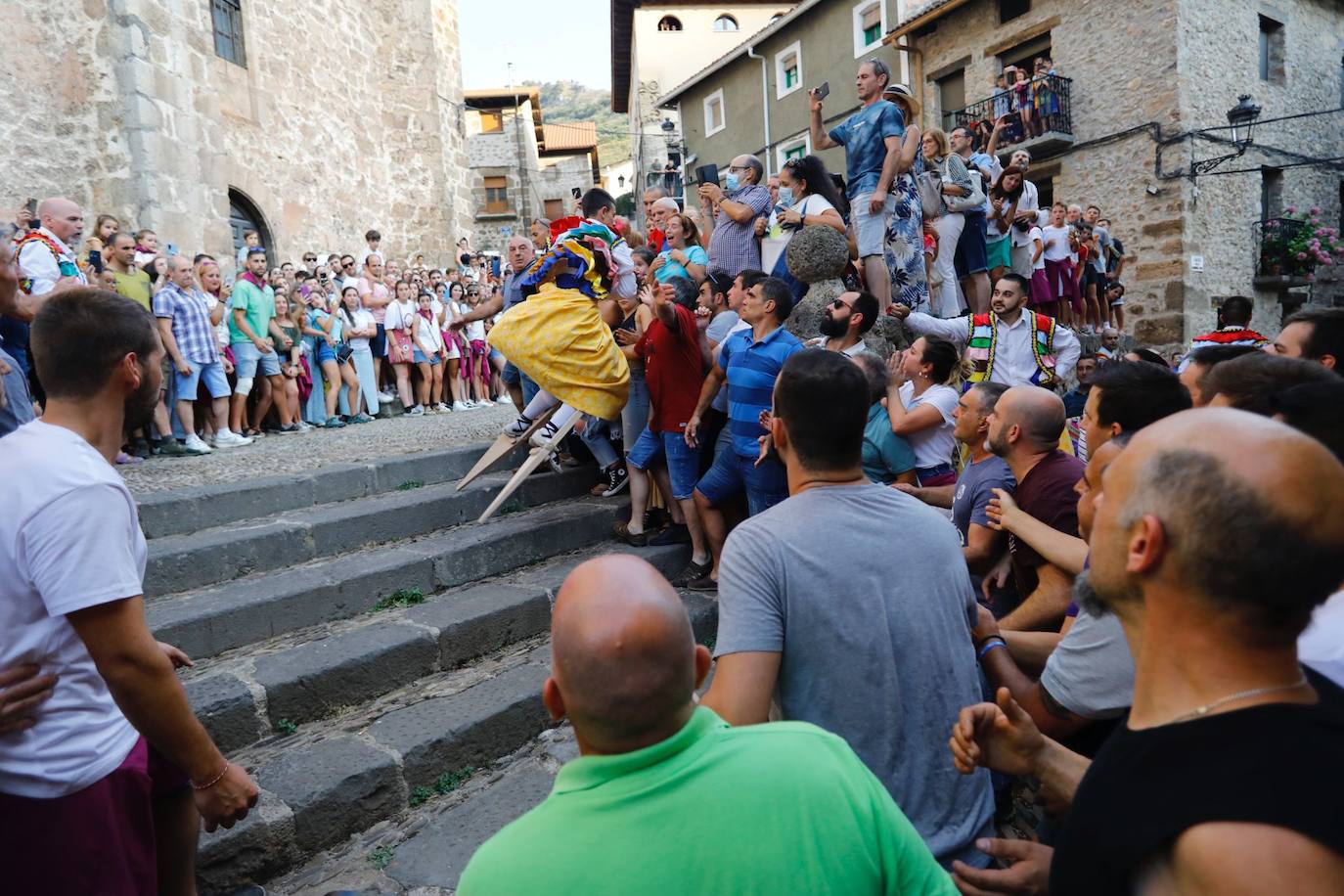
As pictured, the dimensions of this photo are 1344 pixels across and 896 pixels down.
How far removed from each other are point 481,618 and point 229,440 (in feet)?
15.8

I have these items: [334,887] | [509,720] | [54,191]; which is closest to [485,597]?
[509,720]

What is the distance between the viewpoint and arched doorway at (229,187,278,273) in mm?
12903

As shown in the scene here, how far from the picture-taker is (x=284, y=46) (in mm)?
13789

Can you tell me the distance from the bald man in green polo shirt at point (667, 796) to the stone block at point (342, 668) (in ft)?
9.03

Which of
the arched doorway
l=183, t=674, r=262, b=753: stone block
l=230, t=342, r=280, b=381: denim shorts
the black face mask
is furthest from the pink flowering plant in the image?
l=183, t=674, r=262, b=753: stone block

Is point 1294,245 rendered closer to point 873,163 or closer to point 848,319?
point 873,163

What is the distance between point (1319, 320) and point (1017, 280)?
2460 mm

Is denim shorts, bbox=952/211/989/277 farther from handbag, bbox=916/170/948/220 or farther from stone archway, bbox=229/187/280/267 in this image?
stone archway, bbox=229/187/280/267

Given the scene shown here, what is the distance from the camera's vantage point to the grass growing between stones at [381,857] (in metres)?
2.89

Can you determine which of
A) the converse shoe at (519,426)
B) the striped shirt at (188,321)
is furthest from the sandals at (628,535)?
the striped shirt at (188,321)

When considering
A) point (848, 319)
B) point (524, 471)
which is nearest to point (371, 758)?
point (524, 471)

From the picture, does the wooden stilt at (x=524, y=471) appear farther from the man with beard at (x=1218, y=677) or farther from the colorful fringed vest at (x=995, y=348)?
the man with beard at (x=1218, y=677)

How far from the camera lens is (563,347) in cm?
529

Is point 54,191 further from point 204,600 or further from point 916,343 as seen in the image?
point 916,343
